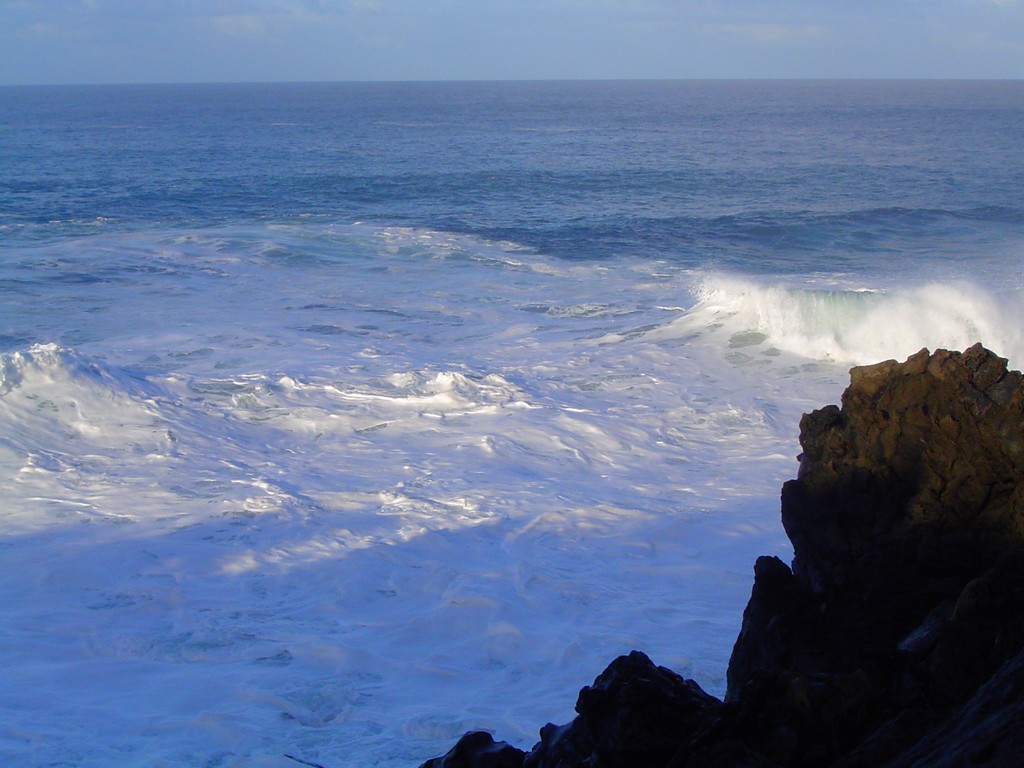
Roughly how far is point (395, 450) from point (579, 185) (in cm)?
2752

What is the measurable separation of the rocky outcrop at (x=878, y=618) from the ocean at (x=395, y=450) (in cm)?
159

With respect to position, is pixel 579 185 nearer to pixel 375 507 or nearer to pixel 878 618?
pixel 375 507

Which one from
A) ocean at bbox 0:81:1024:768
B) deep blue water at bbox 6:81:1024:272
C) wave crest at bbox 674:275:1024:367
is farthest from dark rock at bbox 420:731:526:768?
deep blue water at bbox 6:81:1024:272

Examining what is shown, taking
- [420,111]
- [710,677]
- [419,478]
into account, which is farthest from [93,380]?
[420,111]

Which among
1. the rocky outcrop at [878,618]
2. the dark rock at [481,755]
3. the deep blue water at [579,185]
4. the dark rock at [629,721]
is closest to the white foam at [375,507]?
the dark rock at [481,755]

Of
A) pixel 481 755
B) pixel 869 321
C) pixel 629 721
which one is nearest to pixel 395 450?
pixel 481 755

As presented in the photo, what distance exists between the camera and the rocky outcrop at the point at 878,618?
124 inches

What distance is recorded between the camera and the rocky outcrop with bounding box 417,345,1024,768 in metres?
3.14

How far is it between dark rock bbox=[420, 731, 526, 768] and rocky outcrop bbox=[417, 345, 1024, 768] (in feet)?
0.06

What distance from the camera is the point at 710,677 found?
5680mm

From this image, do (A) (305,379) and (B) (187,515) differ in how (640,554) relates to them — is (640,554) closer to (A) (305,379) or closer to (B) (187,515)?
(B) (187,515)

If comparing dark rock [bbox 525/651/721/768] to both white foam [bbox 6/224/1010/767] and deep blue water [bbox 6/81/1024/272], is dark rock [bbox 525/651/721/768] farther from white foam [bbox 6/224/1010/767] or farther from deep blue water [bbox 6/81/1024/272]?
deep blue water [bbox 6/81/1024/272]

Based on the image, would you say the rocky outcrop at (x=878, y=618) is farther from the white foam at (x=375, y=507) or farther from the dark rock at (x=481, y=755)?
the white foam at (x=375, y=507)

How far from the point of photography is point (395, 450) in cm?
995
